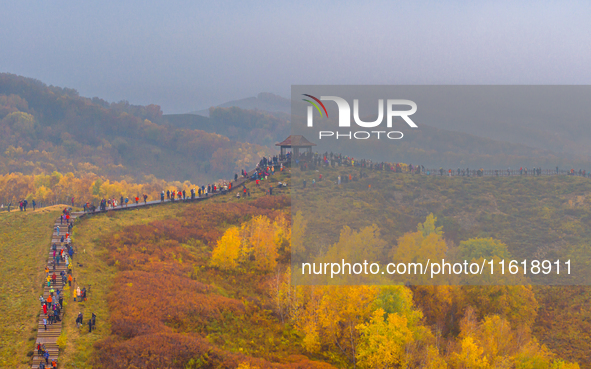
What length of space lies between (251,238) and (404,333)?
20.0 metres

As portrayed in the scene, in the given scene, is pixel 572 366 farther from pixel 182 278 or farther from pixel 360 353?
pixel 182 278

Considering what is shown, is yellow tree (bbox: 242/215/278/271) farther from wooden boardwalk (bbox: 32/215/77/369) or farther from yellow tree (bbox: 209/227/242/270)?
wooden boardwalk (bbox: 32/215/77/369)

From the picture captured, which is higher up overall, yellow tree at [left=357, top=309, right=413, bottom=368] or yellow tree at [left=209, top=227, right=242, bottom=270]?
yellow tree at [left=209, top=227, right=242, bottom=270]

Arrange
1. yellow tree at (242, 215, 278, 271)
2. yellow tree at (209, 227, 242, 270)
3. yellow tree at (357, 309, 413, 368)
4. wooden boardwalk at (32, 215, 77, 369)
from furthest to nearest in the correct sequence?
yellow tree at (242, 215, 278, 271), yellow tree at (209, 227, 242, 270), yellow tree at (357, 309, 413, 368), wooden boardwalk at (32, 215, 77, 369)

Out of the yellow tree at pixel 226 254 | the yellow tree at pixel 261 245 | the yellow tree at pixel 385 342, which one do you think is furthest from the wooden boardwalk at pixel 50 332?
the yellow tree at pixel 385 342

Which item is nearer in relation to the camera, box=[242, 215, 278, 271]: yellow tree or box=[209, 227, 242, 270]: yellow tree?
box=[209, 227, 242, 270]: yellow tree

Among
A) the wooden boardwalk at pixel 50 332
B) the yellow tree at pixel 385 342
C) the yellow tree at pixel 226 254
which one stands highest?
the yellow tree at pixel 226 254

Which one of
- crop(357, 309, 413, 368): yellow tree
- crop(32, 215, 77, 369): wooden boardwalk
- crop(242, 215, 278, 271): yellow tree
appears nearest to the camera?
→ crop(32, 215, 77, 369): wooden boardwalk

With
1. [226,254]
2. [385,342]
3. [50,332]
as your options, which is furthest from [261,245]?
[50,332]

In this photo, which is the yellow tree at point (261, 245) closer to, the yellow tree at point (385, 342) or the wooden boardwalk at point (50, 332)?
the yellow tree at point (385, 342)

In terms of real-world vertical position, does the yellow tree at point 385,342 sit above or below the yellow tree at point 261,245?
below

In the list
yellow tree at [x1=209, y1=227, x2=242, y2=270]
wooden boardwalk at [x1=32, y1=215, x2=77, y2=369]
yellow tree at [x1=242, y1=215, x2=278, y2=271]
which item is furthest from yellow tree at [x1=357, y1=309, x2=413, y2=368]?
wooden boardwalk at [x1=32, y1=215, x2=77, y2=369]

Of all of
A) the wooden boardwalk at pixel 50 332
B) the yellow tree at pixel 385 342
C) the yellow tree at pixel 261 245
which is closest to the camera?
the wooden boardwalk at pixel 50 332

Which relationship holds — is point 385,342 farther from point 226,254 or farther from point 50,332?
point 50,332
